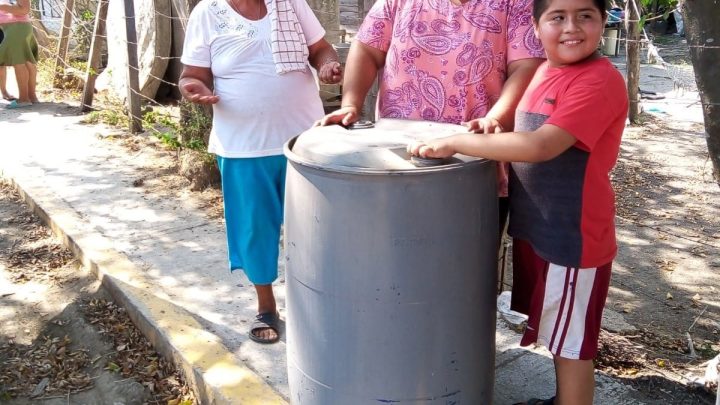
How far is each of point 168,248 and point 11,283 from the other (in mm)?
861

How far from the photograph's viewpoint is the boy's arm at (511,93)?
2264mm

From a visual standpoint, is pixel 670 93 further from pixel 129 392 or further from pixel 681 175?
pixel 129 392

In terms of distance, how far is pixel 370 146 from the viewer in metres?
2.11

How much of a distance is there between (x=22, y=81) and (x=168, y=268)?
16.7 ft

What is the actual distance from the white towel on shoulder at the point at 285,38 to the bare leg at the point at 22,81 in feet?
20.4

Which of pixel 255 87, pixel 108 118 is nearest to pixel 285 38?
pixel 255 87

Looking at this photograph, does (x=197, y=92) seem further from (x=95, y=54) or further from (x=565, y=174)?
(x=95, y=54)

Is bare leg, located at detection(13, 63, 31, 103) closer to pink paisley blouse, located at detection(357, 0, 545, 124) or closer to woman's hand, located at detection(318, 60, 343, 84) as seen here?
woman's hand, located at detection(318, 60, 343, 84)

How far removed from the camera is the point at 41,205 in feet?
16.9

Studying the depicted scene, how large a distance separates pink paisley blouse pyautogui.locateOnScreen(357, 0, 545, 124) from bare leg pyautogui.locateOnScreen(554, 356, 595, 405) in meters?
0.81

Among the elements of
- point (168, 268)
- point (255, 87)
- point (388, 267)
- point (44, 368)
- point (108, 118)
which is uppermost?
point (255, 87)

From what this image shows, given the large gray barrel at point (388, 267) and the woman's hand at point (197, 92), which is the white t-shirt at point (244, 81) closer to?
the woman's hand at point (197, 92)

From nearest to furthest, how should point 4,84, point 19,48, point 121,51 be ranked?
point 121,51, point 19,48, point 4,84

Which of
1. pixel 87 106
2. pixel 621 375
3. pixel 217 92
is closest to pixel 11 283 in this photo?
pixel 217 92
